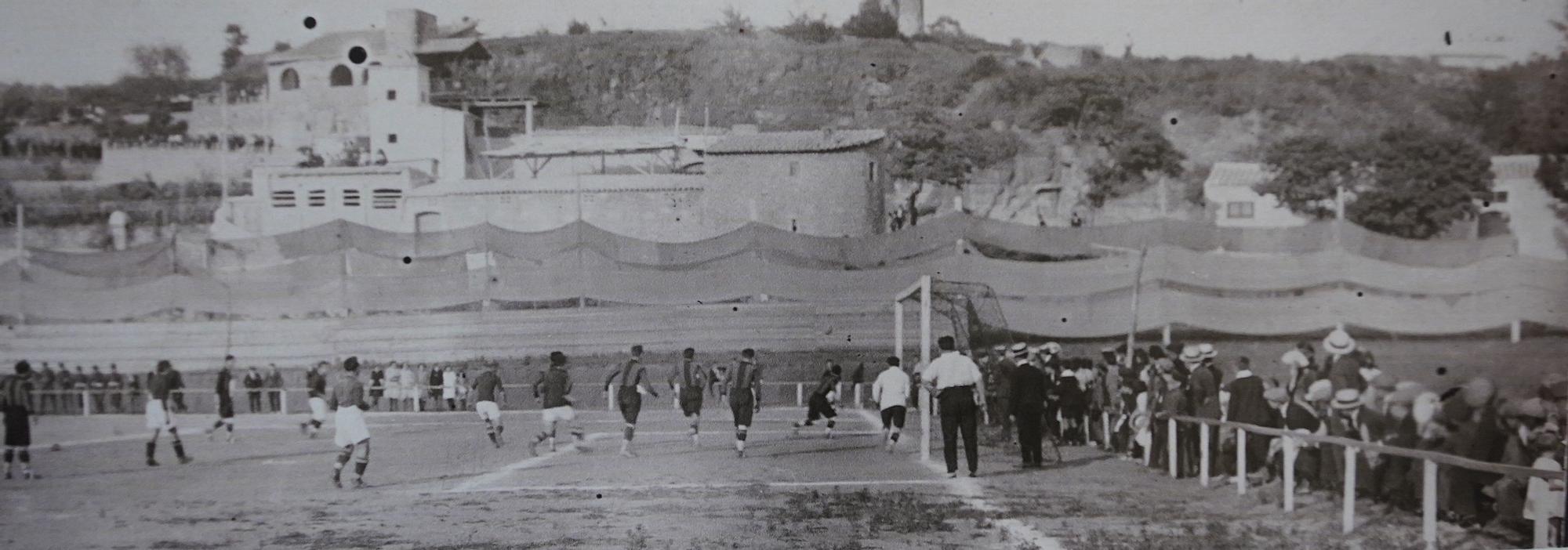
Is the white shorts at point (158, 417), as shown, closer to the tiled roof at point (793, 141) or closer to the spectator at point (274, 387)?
the spectator at point (274, 387)

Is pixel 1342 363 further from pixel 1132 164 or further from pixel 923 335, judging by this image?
pixel 923 335

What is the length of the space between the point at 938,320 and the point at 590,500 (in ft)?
6.32

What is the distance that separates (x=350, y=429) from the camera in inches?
239

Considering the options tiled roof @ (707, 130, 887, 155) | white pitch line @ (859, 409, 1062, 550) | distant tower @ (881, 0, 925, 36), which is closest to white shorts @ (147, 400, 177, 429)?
tiled roof @ (707, 130, 887, 155)

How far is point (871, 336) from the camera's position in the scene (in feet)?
21.9

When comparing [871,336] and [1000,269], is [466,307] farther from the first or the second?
[1000,269]

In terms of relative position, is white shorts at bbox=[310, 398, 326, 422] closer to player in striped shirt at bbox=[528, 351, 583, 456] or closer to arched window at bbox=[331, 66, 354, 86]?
player in striped shirt at bbox=[528, 351, 583, 456]

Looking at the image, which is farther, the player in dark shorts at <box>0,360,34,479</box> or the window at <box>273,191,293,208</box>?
the window at <box>273,191,293,208</box>

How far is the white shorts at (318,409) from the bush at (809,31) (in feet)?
8.97

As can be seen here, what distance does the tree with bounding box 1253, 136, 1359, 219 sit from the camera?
21.4 ft

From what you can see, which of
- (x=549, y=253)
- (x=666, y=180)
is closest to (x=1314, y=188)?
(x=666, y=180)

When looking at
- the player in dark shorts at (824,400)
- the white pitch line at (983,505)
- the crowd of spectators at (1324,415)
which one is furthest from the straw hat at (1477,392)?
the player in dark shorts at (824,400)

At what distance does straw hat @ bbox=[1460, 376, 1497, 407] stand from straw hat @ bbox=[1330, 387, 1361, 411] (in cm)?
44

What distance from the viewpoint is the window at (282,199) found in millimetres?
6199
